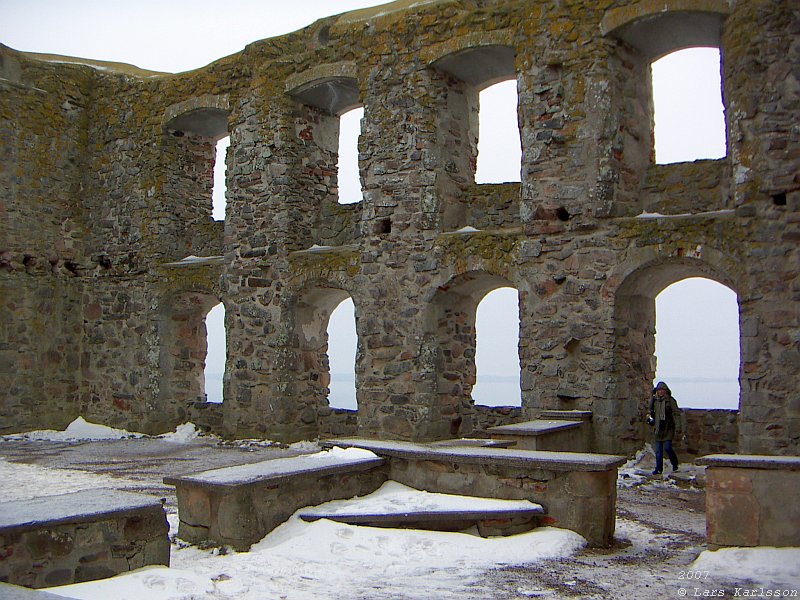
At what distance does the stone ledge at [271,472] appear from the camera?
5719 millimetres

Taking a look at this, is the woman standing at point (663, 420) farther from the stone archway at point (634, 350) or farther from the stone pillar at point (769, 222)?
the stone pillar at point (769, 222)

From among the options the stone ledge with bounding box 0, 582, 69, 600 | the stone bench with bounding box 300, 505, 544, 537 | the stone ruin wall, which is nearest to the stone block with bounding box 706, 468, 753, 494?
the stone bench with bounding box 300, 505, 544, 537

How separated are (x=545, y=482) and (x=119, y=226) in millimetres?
11256

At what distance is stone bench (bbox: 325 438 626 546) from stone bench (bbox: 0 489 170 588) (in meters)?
2.31

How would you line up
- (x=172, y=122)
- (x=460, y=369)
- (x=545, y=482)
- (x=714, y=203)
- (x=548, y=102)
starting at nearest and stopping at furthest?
(x=545, y=482), (x=714, y=203), (x=548, y=102), (x=460, y=369), (x=172, y=122)

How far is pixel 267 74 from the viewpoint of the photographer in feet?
43.7

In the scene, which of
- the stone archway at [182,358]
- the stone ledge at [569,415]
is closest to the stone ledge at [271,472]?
the stone ledge at [569,415]

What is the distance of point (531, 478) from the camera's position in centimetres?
621

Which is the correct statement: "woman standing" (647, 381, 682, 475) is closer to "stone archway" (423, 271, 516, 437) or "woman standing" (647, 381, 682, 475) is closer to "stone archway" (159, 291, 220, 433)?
"stone archway" (423, 271, 516, 437)

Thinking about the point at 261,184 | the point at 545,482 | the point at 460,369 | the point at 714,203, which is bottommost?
the point at 545,482

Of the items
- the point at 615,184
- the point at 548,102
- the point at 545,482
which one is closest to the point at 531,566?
the point at 545,482

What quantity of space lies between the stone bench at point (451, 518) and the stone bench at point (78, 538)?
130cm

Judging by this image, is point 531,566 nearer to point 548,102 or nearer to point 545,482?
point 545,482

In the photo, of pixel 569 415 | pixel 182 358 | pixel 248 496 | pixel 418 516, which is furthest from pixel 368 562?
pixel 182 358
